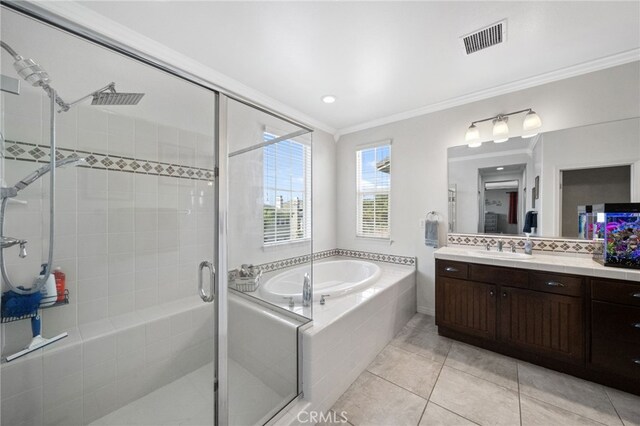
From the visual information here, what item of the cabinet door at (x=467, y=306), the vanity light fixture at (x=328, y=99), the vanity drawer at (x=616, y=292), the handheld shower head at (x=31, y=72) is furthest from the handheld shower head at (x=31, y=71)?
the vanity drawer at (x=616, y=292)

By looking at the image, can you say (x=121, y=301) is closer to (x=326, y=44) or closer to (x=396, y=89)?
(x=326, y=44)

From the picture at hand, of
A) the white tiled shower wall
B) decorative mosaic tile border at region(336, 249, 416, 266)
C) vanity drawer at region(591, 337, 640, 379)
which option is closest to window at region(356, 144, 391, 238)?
decorative mosaic tile border at region(336, 249, 416, 266)

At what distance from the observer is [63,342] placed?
4.77ft

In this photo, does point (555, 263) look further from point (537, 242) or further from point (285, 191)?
point (285, 191)

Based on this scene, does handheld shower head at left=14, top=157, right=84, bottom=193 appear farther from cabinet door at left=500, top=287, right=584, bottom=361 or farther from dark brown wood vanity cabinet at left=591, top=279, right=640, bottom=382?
dark brown wood vanity cabinet at left=591, top=279, right=640, bottom=382

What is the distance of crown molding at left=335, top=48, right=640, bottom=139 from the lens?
6.39ft

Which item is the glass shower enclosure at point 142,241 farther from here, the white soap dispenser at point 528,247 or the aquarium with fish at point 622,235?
the aquarium with fish at point 622,235

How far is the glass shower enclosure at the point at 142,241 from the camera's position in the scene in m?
1.37

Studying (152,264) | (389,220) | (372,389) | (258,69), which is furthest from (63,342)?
(389,220)

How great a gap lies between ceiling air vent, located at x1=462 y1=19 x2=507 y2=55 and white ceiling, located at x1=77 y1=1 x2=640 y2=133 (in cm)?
5

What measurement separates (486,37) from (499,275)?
1903 mm

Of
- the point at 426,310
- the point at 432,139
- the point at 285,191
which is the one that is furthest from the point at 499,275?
the point at 285,191

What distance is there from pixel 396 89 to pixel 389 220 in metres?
1.60

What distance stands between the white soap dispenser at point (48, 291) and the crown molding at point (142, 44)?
1.40 metres
